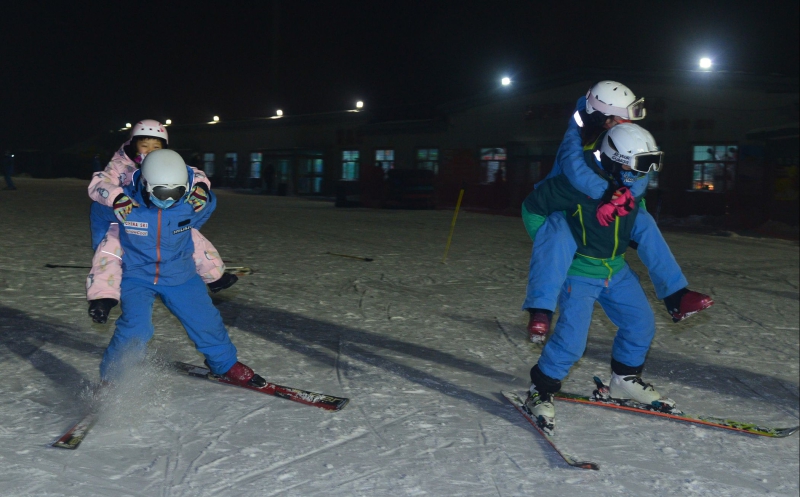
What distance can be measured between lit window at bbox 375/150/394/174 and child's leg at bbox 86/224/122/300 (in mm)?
29281

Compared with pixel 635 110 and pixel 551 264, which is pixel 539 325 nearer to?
pixel 551 264

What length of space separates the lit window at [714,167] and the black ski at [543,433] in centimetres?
1939

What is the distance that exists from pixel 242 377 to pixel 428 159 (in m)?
27.5

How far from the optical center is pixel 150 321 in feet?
13.3

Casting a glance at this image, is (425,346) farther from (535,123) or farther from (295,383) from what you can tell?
(535,123)

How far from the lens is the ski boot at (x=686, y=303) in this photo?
12.9ft

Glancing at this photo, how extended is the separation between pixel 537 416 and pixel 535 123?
80.4 ft

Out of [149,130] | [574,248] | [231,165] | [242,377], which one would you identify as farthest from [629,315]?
[231,165]

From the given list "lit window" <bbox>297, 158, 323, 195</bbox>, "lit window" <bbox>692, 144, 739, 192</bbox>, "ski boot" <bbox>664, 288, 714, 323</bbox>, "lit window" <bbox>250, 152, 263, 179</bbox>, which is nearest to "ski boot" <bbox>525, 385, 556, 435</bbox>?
"ski boot" <bbox>664, 288, 714, 323</bbox>

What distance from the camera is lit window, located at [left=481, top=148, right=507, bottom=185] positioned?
1119 inches

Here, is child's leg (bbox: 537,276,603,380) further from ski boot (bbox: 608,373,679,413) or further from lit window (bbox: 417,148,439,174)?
lit window (bbox: 417,148,439,174)

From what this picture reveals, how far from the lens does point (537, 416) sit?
399 cm

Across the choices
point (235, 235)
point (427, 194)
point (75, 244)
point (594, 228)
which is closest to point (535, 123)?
point (427, 194)

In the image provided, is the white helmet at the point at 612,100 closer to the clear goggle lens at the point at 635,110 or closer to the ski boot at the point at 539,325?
the clear goggle lens at the point at 635,110
